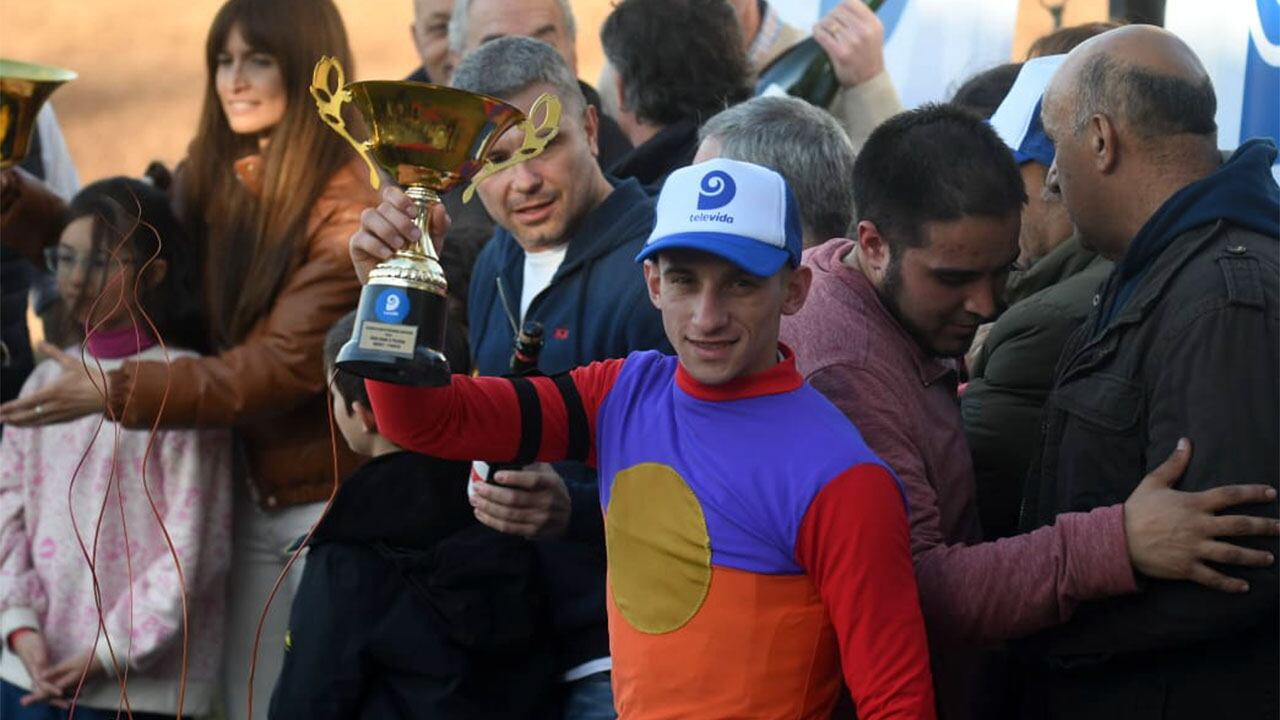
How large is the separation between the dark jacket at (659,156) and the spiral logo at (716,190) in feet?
5.51

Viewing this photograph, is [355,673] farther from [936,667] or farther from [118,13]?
[118,13]

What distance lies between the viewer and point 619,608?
10.5ft

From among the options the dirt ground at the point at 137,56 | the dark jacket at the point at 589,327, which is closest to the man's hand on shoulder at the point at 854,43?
the dark jacket at the point at 589,327

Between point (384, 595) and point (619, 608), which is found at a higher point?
point (619, 608)

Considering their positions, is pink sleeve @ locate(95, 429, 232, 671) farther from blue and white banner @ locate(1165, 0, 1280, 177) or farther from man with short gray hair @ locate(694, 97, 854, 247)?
blue and white banner @ locate(1165, 0, 1280, 177)

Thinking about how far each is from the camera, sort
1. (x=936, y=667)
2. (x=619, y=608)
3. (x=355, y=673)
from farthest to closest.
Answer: (x=355, y=673), (x=936, y=667), (x=619, y=608)

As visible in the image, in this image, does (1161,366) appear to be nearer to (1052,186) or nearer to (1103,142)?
(1103,142)

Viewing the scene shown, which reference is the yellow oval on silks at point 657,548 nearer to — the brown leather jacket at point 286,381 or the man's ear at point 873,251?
the man's ear at point 873,251

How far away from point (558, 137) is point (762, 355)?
1.18 m

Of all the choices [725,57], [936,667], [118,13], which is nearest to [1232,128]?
[725,57]

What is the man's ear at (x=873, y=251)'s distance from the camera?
3.41 m

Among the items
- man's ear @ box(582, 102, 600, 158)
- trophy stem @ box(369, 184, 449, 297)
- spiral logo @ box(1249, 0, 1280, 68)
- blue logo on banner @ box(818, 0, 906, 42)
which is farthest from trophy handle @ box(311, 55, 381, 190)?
blue logo on banner @ box(818, 0, 906, 42)

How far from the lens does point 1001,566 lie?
124 inches

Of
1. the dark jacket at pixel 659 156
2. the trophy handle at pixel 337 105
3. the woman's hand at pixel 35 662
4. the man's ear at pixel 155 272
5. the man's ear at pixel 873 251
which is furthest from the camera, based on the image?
the man's ear at pixel 155 272
